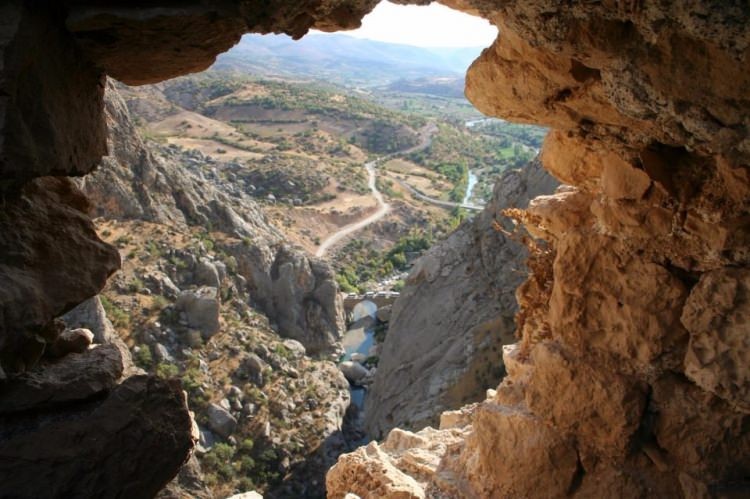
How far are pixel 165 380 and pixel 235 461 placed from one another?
19.4 metres

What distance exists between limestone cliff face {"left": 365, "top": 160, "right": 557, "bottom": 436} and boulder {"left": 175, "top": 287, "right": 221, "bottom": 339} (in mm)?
8016

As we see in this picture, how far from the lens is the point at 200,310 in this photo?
85.7ft

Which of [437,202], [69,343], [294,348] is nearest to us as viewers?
[69,343]

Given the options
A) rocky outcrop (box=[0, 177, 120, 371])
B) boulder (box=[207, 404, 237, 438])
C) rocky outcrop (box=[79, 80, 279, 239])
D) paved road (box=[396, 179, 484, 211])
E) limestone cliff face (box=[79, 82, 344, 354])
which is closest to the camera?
rocky outcrop (box=[0, 177, 120, 371])

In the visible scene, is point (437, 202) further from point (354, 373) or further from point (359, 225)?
point (354, 373)

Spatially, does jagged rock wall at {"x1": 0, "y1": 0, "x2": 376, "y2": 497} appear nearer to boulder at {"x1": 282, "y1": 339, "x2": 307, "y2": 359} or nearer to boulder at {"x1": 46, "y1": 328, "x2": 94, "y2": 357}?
boulder at {"x1": 46, "y1": 328, "x2": 94, "y2": 357}

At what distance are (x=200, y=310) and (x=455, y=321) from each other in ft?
36.3

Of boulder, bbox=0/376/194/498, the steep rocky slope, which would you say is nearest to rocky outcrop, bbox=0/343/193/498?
boulder, bbox=0/376/194/498

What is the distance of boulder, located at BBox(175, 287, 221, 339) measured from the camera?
2602 cm

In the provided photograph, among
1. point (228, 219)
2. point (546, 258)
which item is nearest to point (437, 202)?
point (228, 219)

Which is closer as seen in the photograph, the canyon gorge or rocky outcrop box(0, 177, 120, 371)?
rocky outcrop box(0, 177, 120, 371)

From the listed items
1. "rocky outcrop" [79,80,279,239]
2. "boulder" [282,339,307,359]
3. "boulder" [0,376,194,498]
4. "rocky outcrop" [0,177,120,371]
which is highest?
"rocky outcrop" [0,177,120,371]

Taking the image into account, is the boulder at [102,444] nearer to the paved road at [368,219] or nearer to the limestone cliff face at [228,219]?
the limestone cliff face at [228,219]

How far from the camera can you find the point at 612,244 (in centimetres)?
774
